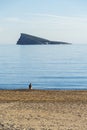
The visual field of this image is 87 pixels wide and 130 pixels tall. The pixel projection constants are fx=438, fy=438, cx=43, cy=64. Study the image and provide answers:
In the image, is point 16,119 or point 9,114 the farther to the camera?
point 9,114

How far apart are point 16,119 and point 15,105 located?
6.46 meters

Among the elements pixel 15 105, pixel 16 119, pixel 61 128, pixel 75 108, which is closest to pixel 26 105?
pixel 15 105

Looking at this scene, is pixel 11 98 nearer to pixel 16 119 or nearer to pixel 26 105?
pixel 26 105

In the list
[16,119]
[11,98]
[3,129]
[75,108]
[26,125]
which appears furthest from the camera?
[11,98]

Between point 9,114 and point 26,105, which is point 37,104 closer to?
point 26,105

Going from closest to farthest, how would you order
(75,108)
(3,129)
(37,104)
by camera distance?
(3,129) < (75,108) < (37,104)

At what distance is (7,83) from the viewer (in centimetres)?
7306

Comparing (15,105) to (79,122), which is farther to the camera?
(15,105)

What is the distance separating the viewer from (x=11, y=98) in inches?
1560

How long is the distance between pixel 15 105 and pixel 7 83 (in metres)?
39.8

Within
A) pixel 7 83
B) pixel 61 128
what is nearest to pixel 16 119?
pixel 61 128

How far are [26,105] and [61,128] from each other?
9.60 metres

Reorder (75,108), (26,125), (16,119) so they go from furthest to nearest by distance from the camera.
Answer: (75,108) → (16,119) → (26,125)

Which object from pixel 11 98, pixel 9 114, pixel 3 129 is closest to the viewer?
pixel 3 129
